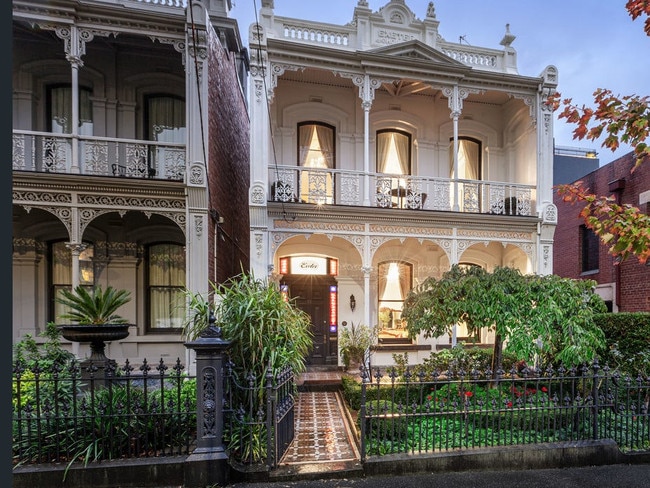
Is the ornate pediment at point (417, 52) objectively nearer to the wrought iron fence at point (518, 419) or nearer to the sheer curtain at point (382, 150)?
the sheer curtain at point (382, 150)

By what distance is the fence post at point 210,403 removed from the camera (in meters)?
4.43

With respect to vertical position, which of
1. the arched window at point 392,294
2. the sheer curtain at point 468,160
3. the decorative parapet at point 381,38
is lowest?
the arched window at point 392,294

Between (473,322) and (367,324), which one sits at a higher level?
(473,322)

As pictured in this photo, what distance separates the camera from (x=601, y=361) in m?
7.69

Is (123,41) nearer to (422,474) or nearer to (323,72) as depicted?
(323,72)

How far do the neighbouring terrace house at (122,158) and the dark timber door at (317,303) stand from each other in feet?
7.37

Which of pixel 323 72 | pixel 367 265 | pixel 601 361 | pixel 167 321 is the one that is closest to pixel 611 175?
pixel 601 361

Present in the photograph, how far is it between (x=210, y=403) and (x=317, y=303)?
255 inches

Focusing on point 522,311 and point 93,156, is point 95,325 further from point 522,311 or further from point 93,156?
point 522,311

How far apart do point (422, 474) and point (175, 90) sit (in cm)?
1048

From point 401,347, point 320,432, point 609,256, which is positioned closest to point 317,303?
point 401,347

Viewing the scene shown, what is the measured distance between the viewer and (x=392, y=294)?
1125cm

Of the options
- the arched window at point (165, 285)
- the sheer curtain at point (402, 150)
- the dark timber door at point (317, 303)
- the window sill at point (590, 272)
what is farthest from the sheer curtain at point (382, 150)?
the window sill at point (590, 272)

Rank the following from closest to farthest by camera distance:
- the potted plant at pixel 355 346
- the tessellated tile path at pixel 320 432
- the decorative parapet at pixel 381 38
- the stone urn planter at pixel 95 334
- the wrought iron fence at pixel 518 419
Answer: the wrought iron fence at pixel 518 419 → the tessellated tile path at pixel 320 432 → the stone urn planter at pixel 95 334 → the potted plant at pixel 355 346 → the decorative parapet at pixel 381 38
